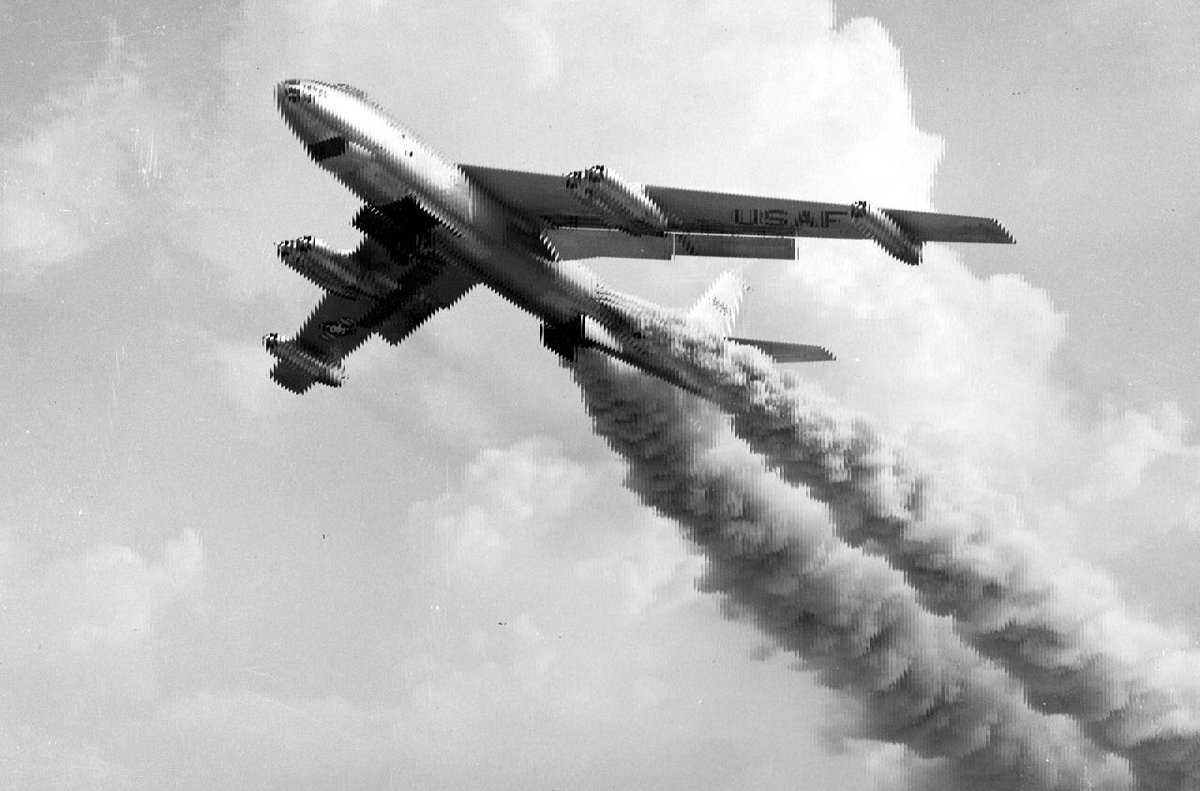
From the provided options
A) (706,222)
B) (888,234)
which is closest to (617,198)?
(706,222)

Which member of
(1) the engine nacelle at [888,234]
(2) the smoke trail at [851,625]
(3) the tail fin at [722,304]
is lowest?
(2) the smoke trail at [851,625]

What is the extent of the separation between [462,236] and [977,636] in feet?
58.4

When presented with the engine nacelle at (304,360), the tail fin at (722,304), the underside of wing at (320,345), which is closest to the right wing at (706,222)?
the tail fin at (722,304)

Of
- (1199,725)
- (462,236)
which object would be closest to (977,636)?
(1199,725)

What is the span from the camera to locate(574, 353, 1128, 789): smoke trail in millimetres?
54062

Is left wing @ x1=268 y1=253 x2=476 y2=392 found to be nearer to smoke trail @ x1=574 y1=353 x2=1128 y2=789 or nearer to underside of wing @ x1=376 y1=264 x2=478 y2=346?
underside of wing @ x1=376 y1=264 x2=478 y2=346

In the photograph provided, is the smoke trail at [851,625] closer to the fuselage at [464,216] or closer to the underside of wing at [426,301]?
the fuselage at [464,216]

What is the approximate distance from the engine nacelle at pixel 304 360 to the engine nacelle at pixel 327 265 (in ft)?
14.6

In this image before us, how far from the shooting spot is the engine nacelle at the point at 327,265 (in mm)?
53562

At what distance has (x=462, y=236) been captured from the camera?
50.2 m

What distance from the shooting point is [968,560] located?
53.5 meters

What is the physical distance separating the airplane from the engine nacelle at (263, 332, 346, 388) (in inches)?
114

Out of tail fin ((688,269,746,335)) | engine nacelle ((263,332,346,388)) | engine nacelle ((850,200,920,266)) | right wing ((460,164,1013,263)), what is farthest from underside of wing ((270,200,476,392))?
engine nacelle ((850,200,920,266))

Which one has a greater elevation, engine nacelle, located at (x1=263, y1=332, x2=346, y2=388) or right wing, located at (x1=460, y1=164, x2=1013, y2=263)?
right wing, located at (x1=460, y1=164, x2=1013, y2=263)
